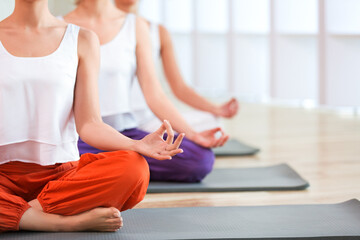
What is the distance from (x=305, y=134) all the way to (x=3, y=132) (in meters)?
2.61

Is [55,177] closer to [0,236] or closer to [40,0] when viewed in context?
[0,236]

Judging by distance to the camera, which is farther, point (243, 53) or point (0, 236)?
point (243, 53)

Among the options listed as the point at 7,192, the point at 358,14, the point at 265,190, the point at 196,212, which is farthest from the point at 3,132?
the point at 358,14

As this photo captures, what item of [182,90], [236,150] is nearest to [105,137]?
[182,90]

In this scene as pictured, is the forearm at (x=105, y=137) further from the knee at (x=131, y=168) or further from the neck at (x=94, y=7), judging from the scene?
the neck at (x=94, y=7)

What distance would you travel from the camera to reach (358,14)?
15.0ft

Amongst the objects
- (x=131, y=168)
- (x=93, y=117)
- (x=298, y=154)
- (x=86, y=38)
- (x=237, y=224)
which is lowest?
(x=298, y=154)

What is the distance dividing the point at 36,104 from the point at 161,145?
14.9 inches

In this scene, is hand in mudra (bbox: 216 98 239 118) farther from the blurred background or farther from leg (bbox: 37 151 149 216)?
leg (bbox: 37 151 149 216)

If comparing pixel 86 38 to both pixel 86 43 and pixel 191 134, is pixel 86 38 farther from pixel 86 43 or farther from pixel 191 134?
pixel 191 134

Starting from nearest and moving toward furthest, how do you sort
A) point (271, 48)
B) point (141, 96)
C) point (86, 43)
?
point (86, 43), point (141, 96), point (271, 48)

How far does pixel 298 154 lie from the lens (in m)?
3.16

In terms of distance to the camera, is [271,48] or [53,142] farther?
[271,48]

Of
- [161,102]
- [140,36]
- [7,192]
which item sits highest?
[140,36]
